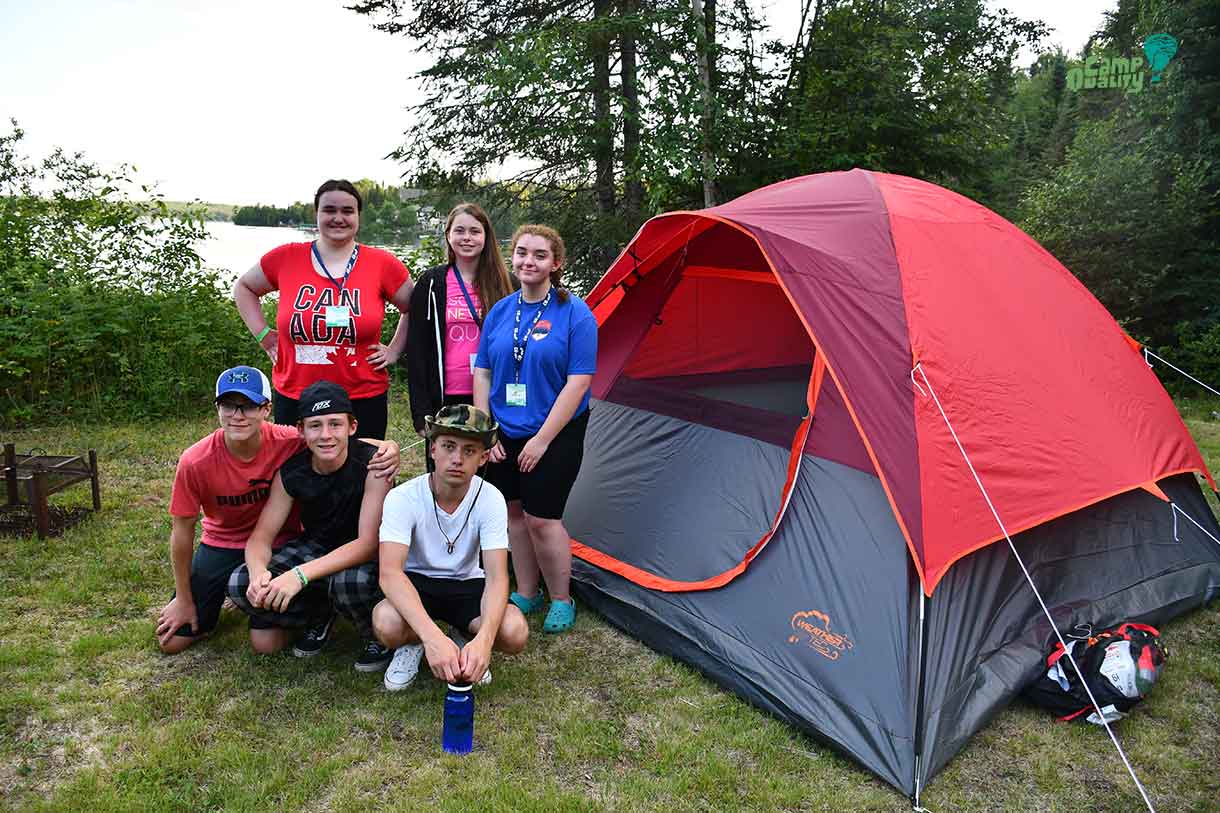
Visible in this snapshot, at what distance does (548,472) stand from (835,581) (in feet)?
3.40

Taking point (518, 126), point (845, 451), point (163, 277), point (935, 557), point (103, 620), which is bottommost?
point (103, 620)

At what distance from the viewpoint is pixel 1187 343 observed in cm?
818

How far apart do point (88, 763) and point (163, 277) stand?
17.4 ft

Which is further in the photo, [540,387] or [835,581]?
[540,387]

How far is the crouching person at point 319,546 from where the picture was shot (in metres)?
2.66

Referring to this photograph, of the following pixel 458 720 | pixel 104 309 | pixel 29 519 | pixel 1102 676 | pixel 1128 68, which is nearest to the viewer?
pixel 458 720

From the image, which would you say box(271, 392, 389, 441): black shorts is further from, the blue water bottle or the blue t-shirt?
the blue water bottle

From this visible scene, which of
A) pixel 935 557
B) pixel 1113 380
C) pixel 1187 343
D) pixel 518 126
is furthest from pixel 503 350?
pixel 1187 343

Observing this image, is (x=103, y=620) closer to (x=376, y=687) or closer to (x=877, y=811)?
(x=376, y=687)

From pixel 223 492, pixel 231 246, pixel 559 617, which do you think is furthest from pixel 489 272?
pixel 231 246

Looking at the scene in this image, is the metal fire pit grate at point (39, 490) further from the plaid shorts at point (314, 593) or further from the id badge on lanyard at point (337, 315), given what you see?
the id badge on lanyard at point (337, 315)

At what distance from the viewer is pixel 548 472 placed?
296 cm

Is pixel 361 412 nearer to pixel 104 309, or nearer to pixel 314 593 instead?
pixel 314 593

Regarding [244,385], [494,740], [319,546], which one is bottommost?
[494,740]
